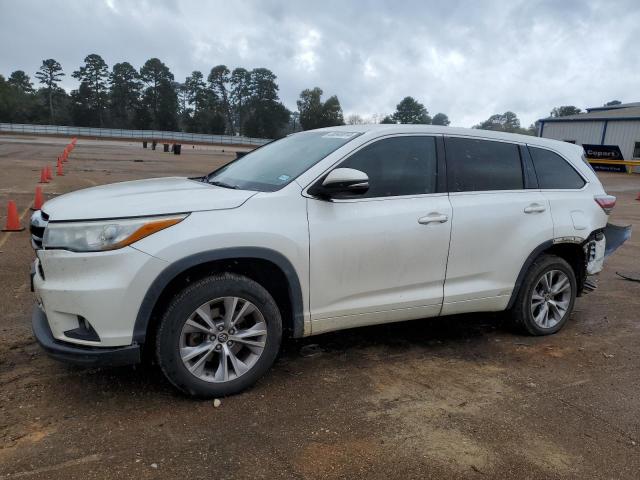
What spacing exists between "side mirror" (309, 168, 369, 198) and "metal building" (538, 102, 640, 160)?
135 feet

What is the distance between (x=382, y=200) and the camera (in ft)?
12.5

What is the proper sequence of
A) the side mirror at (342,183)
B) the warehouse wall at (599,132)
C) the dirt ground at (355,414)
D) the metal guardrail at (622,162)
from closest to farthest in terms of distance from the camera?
1. the dirt ground at (355,414)
2. the side mirror at (342,183)
3. the metal guardrail at (622,162)
4. the warehouse wall at (599,132)

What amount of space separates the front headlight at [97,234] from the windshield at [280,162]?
2.97 feet

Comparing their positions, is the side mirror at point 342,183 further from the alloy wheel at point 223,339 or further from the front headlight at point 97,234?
the front headlight at point 97,234

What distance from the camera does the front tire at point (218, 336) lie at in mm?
3150

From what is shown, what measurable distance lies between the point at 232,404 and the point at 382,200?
1745 mm

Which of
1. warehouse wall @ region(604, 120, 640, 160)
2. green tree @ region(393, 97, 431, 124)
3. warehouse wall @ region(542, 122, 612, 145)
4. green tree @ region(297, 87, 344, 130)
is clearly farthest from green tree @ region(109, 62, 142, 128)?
warehouse wall @ region(604, 120, 640, 160)

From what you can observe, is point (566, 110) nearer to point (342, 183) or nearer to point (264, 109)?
point (264, 109)

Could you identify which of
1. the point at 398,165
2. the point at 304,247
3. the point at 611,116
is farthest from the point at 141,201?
the point at 611,116

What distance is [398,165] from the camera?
398 cm

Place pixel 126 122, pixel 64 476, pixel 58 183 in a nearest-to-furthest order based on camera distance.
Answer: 1. pixel 64 476
2. pixel 58 183
3. pixel 126 122

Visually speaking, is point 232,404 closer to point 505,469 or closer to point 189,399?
point 189,399

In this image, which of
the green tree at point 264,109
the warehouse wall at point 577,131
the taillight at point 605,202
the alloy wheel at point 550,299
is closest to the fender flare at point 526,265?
the alloy wheel at point 550,299

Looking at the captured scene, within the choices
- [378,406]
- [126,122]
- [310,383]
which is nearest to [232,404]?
[310,383]
